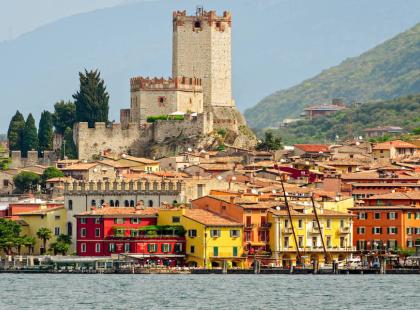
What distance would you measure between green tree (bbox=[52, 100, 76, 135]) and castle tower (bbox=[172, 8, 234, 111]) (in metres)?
8.21

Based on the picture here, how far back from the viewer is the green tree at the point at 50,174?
136625mm

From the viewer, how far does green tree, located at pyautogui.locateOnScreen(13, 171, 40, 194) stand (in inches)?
5404

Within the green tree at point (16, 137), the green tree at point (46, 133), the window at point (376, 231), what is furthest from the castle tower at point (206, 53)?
the window at point (376, 231)

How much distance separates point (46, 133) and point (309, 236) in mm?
41618

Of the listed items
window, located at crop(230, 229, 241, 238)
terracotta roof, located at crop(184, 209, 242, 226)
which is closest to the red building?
terracotta roof, located at crop(184, 209, 242, 226)

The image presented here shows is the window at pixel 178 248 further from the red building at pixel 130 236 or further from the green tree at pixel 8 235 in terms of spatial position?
the green tree at pixel 8 235

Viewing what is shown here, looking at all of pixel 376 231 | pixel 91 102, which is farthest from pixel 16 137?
pixel 376 231

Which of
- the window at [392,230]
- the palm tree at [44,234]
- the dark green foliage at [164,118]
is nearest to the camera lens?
the window at [392,230]

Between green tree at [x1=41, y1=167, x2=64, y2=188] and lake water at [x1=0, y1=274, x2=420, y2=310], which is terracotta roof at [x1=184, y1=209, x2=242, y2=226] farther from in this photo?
green tree at [x1=41, y1=167, x2=64, y2=188]

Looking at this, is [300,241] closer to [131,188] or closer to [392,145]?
[131,188]

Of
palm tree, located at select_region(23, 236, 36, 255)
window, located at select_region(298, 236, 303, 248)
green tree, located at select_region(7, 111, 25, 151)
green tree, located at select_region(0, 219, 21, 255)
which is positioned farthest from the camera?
green tree, located at select_region(7, 111, 25, 151)

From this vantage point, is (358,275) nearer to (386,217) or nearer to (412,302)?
(386,217)

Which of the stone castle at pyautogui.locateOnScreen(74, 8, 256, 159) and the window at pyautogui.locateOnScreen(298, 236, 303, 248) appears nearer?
the window at pyautogui.locateOnScreen(298, 236, 303, 248)

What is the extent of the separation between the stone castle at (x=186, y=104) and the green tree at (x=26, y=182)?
8.56 m
